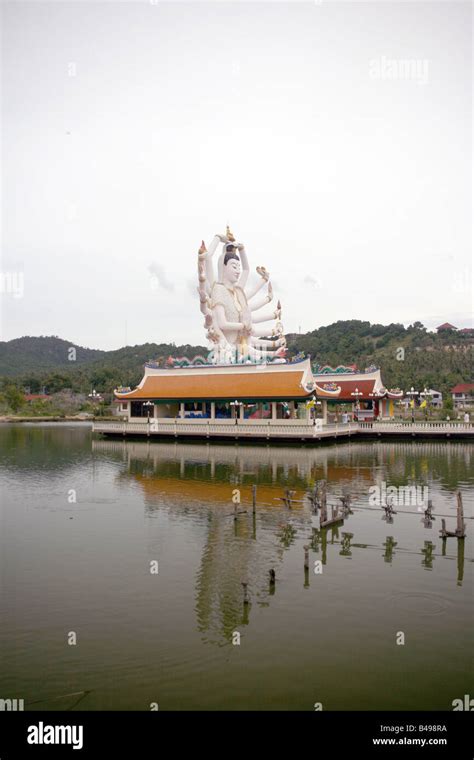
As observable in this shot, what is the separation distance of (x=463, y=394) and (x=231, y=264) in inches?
1955

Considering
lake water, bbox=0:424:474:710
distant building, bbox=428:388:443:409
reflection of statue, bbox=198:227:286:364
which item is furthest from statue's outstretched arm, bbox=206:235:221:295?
distant building, bbox=428:388:443:409

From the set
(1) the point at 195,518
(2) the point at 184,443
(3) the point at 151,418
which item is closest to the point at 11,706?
(1) the point at 195,518

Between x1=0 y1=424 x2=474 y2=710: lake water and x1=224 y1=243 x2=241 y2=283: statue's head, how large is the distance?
3472 cm

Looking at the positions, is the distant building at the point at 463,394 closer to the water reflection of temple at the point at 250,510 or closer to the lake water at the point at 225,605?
the water reflection of temple at the point at 250,510

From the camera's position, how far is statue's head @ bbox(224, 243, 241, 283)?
5706 centimetres

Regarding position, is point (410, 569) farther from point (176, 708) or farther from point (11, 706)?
point (11, 706)

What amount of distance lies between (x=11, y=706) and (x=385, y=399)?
54572 mm

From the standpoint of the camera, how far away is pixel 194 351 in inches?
6294

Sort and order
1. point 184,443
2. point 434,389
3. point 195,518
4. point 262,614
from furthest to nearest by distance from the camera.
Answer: point 434,389 < point 184,443 < point 195,518 < point 262,614

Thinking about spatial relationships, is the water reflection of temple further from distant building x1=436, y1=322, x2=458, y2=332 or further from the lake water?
distant building x1=436, y1=322, x2=458, y2=332

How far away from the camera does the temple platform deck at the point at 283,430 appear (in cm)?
4541

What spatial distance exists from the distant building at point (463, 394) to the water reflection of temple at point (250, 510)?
49.0 m

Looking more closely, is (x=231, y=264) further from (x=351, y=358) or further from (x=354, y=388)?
(x=351, y=358)

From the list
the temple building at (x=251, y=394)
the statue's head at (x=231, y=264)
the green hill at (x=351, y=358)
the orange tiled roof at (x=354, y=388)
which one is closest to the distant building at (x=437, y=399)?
the green hill at (x=351, y=358)
